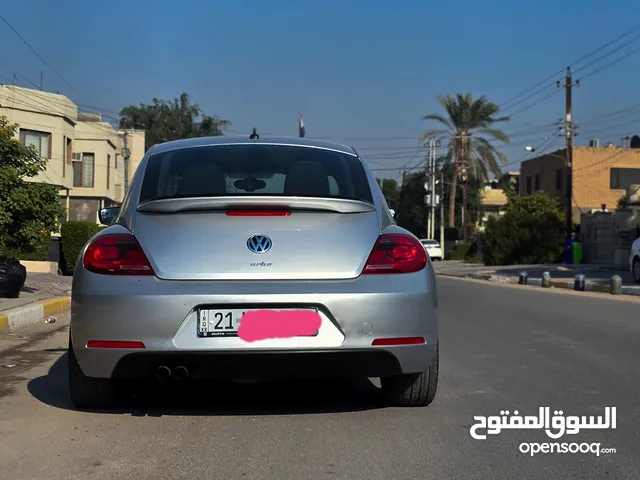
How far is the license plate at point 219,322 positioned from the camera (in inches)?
174

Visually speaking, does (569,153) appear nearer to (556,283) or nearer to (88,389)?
(556,283)

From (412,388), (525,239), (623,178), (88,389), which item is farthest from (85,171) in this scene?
(412,388)

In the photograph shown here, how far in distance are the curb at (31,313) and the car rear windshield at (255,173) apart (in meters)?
5.22

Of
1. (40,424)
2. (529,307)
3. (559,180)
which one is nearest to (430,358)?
(40,424)

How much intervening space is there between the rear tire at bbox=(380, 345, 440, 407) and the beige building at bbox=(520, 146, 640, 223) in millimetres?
53922

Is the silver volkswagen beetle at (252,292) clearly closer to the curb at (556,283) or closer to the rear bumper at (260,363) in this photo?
the rear bumper at (260,363)

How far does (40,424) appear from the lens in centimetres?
486

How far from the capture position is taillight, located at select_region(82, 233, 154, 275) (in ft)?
14.9

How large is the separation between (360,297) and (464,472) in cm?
104

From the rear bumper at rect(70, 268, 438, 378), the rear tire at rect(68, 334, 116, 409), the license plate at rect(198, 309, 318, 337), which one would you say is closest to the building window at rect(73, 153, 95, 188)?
the rear tire at rect(68, 334, 116, 409)

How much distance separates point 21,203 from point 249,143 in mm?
7273

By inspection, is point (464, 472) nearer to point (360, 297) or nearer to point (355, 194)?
point (360, 297)

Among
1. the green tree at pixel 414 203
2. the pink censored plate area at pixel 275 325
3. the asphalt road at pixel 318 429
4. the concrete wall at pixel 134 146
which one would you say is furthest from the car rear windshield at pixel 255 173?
the green tree at pixel 414 203

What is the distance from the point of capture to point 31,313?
10.9 m
